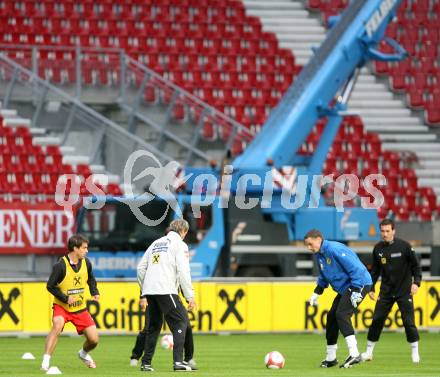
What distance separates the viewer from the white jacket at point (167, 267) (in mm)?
16125

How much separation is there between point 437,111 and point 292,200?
10762 mm

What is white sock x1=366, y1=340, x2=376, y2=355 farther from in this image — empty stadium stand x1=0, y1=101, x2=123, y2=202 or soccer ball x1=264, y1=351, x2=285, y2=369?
empty stadium stand x1=0, y1=101, x2=123, y2=202

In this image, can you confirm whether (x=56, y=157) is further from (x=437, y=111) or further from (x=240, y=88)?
(x=437, y=111)

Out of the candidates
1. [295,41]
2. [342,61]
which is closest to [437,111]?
[295,41]

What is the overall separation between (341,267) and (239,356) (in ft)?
9.57

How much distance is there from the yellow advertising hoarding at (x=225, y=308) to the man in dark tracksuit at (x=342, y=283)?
705 centimetres

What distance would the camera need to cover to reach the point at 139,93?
3231 centimetres

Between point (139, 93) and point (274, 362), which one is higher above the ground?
point (139, 93)

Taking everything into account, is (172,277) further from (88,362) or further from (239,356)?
(239,356)

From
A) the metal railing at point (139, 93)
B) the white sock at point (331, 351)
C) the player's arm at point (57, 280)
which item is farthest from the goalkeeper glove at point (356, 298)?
the metal railing at point (139, 93)

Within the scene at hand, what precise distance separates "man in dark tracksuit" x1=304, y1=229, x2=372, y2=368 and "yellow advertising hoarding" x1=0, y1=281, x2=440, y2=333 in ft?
23.1

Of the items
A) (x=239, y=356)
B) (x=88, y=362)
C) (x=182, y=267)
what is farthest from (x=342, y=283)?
(x=88, y=362)

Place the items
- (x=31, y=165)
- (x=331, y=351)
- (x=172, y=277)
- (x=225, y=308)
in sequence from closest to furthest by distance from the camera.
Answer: (x=172, y=277)
(x=331, y=351)
(x=225, y=308)
(x=31, y=165)

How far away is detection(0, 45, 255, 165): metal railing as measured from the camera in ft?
102
